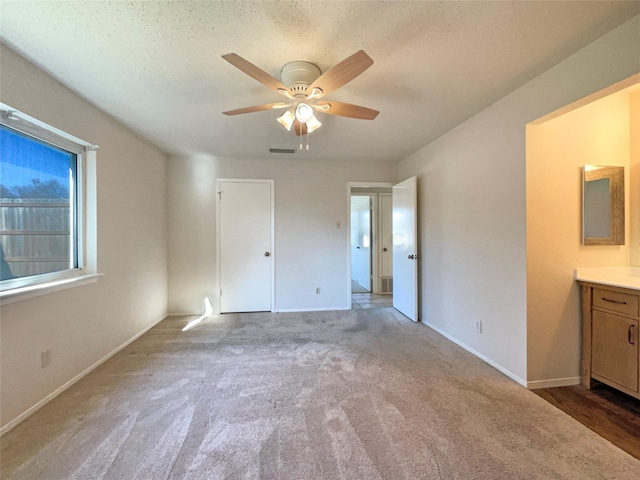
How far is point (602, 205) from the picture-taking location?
7.47 feet

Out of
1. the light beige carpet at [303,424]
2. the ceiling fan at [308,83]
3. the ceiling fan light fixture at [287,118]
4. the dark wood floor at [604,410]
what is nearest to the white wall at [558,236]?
the dark wood floor at [604,410]

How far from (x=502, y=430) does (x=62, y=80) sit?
3847 mm

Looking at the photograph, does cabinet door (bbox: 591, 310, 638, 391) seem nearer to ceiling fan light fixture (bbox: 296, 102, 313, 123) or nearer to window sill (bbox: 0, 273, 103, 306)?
ceiling fan light fixture (bbox: 296, 102, 313, 123)

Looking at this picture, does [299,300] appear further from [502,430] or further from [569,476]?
[569,476]

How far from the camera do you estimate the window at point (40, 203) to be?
6.00ft

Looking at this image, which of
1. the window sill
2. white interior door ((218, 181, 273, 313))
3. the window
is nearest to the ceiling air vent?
white interior door ((218, 181, 273, 313))

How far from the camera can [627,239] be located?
235 centimetres

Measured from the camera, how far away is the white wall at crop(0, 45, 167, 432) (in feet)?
5.86

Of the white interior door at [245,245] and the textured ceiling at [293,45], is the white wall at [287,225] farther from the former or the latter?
the textured ceiling at [293,45]

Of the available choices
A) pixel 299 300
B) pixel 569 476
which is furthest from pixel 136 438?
pixel 299 300

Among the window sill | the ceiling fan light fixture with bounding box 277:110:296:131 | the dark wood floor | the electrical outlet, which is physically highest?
the ceiling fan light fixture with bounding box 277:110:296:131

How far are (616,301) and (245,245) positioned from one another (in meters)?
3.98

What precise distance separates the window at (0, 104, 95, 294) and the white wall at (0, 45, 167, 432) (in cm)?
12

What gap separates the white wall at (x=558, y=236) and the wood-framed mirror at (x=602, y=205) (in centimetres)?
5
